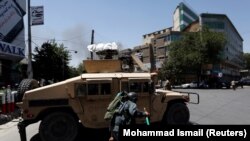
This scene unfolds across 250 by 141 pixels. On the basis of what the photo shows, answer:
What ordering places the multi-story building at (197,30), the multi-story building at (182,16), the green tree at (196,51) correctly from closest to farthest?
the green tree at (196,51)
the multi-story building at (197,30)
the multi-story building at (182,16)

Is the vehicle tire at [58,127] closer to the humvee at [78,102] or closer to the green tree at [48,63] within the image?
the humvee at [78,102]

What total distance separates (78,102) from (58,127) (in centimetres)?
90

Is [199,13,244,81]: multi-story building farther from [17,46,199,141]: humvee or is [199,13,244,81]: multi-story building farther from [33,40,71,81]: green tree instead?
[17,46,199,141]: humvee

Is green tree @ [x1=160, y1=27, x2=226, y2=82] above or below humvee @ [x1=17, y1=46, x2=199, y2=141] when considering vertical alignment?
above

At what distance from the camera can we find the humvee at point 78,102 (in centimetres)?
1118

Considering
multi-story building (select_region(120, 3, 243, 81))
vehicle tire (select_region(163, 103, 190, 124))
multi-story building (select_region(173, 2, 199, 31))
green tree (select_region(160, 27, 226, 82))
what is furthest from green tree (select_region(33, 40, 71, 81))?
multi-story building (select_region(173, 2, 199, 31))

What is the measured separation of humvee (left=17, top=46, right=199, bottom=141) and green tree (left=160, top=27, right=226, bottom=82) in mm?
56080

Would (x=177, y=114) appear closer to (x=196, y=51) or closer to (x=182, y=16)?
(x=196, y=51)

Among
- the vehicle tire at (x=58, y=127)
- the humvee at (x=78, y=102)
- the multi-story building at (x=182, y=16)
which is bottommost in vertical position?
the vehicle tire at (x=58, y=127)

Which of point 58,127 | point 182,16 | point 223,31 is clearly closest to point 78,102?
point 58,127

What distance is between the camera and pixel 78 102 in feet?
37.4

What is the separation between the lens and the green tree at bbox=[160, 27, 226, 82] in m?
67.5

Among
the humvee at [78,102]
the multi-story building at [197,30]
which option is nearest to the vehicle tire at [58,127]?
the humvee at [78,102]

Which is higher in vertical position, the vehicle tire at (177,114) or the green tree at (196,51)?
the green tree at (196,51)
